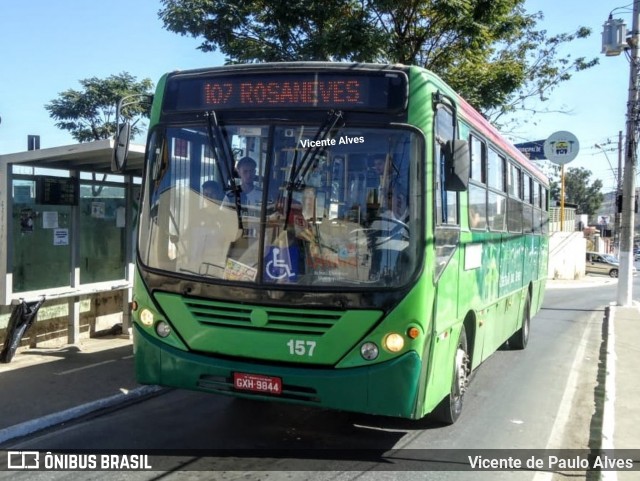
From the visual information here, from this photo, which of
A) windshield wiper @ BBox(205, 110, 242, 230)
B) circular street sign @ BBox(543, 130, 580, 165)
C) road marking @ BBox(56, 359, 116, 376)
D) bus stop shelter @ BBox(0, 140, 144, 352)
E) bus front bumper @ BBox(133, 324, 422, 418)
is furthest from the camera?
circular street sign @ BBox(543, 130, 580, 165)

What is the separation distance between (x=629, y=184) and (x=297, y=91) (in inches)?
640

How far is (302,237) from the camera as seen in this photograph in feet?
15.6

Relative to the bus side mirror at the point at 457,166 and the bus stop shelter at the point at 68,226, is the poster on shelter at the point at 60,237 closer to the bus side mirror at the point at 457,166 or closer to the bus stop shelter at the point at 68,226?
the bus stop shelter at the point at 68,226

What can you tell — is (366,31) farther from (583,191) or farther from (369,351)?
(583,191)

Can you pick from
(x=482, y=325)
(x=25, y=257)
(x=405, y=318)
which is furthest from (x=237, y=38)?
(x=405, y=318)

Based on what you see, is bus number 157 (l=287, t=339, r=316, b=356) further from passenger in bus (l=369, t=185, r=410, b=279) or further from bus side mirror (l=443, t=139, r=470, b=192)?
bus side mirror (l=443, t=139, r=470, b=192)

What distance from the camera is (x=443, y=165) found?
16.9 feet

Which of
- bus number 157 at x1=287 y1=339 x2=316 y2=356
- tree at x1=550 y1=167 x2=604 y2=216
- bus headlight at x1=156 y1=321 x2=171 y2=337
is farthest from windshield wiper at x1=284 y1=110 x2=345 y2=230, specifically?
tree at x1=550 y1=167 x2=604 y2=216

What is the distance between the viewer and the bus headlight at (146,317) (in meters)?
5.18

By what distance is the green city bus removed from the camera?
4.62 meters

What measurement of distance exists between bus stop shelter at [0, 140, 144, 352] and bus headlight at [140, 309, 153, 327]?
10.2ft

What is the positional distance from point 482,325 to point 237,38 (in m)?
8.47

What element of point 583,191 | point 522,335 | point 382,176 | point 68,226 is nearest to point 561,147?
point 522,335

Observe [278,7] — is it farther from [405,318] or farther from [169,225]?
[405,318]
